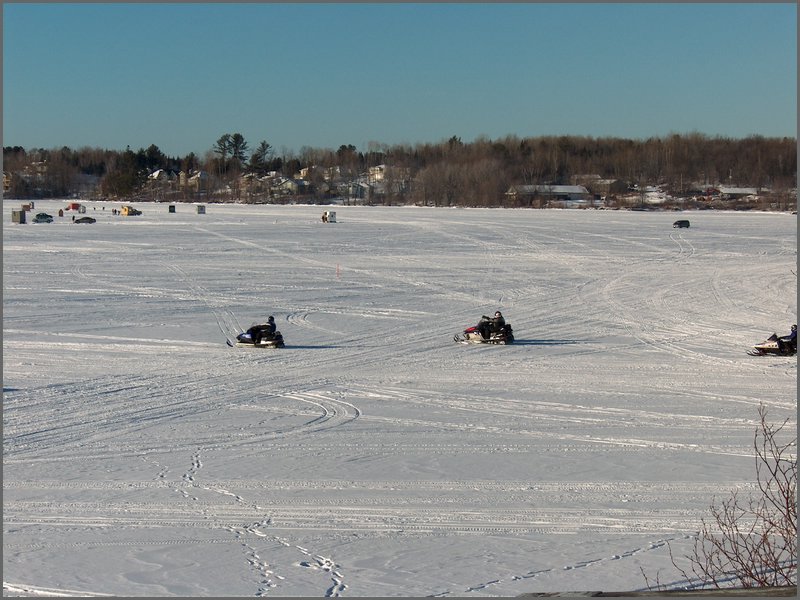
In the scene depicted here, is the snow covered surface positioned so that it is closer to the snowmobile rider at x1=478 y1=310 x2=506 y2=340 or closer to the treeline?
the snowmobile rider at x1=478 y1=310 x2=506 y2=340

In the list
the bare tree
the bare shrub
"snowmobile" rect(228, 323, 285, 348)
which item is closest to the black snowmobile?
the bare shrub

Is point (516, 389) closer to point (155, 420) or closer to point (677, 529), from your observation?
point (155, 420)

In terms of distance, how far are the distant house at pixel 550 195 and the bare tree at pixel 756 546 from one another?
83561 millimetres

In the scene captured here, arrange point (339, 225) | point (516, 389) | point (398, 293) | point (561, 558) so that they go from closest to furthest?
point (561, 558) → point (516, 389) → point (398, 293) → point (339, 225)

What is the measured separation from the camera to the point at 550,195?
99.8 meters

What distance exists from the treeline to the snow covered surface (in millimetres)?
72510

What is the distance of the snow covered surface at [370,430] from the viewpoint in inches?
280

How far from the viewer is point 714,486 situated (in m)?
9.05

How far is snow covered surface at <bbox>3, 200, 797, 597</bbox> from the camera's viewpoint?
7.11 meters

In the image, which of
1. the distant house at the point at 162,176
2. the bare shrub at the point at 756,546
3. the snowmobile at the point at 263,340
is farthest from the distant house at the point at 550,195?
the bare shrub at the point at 756,546

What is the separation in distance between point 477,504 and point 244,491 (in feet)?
6.93

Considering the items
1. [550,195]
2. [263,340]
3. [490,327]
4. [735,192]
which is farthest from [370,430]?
[735,192]

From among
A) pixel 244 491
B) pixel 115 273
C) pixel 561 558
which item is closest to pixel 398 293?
pixel 115 273

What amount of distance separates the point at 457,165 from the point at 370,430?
105 metres
